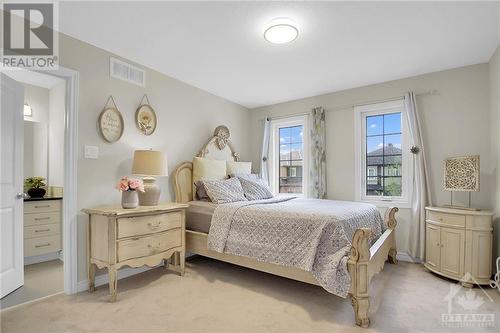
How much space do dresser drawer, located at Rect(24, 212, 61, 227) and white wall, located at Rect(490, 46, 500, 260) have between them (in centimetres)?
533

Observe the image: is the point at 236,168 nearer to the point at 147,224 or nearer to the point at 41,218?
the point at 147,224

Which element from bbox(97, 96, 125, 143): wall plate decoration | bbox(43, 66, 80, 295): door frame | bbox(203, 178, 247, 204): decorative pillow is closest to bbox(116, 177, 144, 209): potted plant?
bbox(43, 66, 80, 295): door frame

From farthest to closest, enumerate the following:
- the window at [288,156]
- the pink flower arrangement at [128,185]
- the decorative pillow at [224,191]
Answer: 1. the window at [288,156]
2. the decorative pillow at [224,191]
3. the pink flower arrangement at [128,185]

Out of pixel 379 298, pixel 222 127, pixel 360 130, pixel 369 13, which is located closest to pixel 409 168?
pixel 360 130

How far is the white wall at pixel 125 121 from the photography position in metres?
2.60

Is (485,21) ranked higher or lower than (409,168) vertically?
higher

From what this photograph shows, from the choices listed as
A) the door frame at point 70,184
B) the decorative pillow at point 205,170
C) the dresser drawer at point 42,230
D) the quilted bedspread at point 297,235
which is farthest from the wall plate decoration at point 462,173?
the dresser drawer at point 42,230

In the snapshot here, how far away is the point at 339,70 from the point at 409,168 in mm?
1654

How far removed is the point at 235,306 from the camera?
2.25m

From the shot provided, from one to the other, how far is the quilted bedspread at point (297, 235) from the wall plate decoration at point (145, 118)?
4.33 ft

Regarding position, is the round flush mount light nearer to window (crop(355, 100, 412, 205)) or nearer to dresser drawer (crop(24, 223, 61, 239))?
window (crop(355, 100, 412, 205))

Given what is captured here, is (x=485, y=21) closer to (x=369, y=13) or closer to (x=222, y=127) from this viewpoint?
(x=369, y=13)

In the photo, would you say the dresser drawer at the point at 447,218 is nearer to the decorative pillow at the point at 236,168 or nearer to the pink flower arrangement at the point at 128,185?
the decorative pillow at the point at 236,168

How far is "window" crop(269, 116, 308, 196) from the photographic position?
15.3 feet
